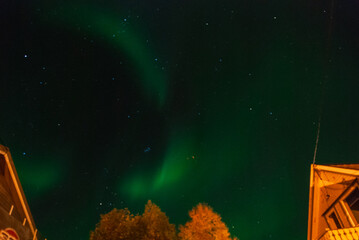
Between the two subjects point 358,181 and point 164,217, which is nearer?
point 358,181

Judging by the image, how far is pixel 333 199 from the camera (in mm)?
12133

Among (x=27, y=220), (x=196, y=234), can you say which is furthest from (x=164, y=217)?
(x=27, y=220)

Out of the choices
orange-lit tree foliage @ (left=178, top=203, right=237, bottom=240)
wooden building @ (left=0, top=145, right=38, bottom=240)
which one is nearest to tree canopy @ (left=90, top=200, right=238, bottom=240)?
orange-lit tree foliage @ (left=178, top=203, right=237, bottom=240)

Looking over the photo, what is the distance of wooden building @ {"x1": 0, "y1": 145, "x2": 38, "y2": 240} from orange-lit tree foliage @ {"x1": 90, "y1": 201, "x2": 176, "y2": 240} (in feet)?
20.1

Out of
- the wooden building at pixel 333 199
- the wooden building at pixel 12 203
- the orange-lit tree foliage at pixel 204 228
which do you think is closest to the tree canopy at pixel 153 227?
the orange-lit tree foliage at pixel 204 228

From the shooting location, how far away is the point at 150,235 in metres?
20.5

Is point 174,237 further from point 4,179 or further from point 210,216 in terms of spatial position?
point 4,179

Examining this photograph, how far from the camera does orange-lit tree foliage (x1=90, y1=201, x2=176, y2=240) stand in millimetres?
20469

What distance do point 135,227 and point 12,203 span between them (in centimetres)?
1003

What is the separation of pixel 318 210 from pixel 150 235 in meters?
13.7

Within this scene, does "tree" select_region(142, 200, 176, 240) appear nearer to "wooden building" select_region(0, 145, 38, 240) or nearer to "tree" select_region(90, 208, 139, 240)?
"tree" select_region(90, 208, 139, 240)

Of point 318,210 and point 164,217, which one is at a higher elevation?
point 164,217

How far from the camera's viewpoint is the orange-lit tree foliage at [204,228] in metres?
21.4

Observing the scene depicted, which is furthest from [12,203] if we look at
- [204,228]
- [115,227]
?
[204,228]
